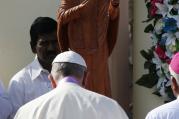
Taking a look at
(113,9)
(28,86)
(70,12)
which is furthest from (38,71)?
(113,9)

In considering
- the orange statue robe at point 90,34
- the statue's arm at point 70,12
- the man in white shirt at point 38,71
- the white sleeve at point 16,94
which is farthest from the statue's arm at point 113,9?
the white sleeve at point 16,94

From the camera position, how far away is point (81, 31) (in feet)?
15.8

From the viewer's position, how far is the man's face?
481 centimetres

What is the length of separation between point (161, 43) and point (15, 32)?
5.04 ft

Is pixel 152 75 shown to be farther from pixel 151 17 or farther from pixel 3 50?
pixel 3 50

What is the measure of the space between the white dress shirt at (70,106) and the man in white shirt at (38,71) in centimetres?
146

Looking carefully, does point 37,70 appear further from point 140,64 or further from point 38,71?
point 140,64

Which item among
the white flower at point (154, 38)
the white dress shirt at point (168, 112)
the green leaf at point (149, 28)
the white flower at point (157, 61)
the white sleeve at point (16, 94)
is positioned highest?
the green leaf at point (149, 28)

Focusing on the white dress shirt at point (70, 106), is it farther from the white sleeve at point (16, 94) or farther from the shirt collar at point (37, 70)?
the shirt collar at point (37, 70)

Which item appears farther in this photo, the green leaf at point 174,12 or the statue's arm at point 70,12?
the green leaf at point 174,12

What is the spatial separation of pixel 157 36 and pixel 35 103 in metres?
2.34

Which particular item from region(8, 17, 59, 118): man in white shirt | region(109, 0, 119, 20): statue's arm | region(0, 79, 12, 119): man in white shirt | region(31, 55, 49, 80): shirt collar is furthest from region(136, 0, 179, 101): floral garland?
region(0, 79, 12, 119): man in white shirt

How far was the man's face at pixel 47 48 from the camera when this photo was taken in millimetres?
4812

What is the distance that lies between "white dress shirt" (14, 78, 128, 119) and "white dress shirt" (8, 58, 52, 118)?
145 cm
